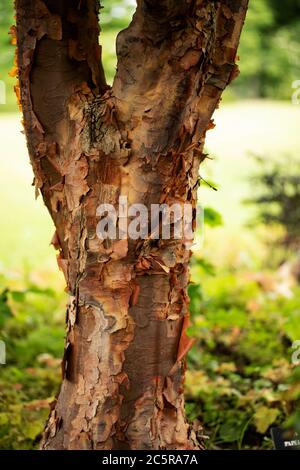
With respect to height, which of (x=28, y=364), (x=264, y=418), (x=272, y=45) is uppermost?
(x=272, y=45)

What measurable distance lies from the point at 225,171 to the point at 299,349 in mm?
7836

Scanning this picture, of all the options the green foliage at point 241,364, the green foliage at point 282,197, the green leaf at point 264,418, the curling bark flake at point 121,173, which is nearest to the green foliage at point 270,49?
the green foliage at point 282,197

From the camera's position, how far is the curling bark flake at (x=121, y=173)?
6.10 feet

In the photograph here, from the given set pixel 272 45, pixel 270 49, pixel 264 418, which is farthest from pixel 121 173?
pixel 270 49

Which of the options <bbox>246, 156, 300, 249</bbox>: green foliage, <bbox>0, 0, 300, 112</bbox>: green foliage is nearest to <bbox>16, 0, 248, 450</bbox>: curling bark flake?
<bbox>246, 156, 300, 249</bbox>: green foliage

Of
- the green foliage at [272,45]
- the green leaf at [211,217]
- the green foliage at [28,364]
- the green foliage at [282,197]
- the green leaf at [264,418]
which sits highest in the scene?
the green foliage at [272,45]

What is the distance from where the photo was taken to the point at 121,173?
6.35 ft

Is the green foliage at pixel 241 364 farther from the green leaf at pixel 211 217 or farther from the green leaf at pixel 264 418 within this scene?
the green leaf at pixel 211 217

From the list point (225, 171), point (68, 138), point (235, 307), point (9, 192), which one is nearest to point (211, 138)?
point (225, 171)

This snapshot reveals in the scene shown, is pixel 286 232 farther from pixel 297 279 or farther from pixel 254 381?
pixel 254 381

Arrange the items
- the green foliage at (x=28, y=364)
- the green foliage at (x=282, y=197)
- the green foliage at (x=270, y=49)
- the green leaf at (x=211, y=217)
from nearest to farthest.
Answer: the green foliage at (x=28, y=364) < the green leaf at (x=211, y=217) < the green foliage at (x=282, y=197) < the green foliage at (x=270, y=49)

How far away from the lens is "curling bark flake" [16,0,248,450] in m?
1.86

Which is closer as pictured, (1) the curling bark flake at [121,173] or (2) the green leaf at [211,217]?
(1) the curling bark flake at [121,173]

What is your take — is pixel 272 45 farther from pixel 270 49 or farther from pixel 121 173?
pixel 121 173
